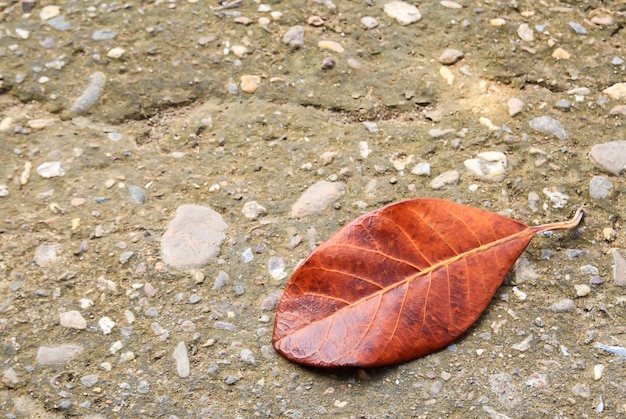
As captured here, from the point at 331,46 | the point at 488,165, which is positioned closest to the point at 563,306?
the point at 488,165

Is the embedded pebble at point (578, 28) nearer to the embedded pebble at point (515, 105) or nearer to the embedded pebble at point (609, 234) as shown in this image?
the embedded pebble at point (515, 105)

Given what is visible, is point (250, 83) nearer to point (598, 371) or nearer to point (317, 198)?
point (317, 198)

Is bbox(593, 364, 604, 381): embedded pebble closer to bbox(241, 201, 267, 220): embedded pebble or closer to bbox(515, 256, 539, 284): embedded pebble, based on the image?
bbox(515, 256, 539, 284): embedded pebble

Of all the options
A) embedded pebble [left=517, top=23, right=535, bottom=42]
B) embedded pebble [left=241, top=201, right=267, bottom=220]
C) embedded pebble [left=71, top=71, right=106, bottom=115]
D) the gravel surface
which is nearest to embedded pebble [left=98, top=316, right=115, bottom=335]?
the gravel surface

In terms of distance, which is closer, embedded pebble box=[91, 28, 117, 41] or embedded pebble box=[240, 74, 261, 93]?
embedded pebble box=[240, 74, 261, 93]

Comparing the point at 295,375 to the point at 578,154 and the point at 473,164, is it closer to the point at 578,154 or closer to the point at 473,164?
the point at 473,164

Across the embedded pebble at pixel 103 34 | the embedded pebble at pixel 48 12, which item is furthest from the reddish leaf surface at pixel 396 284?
the embedded pebble at pixel 48 12

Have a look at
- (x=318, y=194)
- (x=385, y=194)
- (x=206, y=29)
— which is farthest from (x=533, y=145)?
(x=206, y=29)
